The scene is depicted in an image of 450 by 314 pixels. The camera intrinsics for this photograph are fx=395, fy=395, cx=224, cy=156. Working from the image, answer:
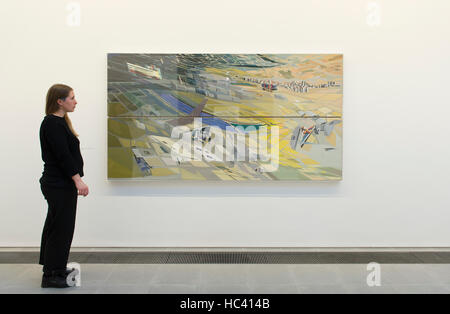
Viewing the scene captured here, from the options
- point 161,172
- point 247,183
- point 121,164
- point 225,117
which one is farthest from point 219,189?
point 121,164

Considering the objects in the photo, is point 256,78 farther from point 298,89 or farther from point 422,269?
point 422,269

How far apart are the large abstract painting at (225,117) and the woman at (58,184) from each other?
2.95 feet

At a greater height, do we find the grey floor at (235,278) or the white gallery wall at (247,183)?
the white gallery wall at (247,183)

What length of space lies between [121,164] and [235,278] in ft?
5.10

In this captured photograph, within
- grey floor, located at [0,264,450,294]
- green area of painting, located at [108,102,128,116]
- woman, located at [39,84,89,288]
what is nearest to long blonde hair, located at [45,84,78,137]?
woman, located at [39,84,89,288]

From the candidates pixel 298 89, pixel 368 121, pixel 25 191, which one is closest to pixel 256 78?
pixel 298 89

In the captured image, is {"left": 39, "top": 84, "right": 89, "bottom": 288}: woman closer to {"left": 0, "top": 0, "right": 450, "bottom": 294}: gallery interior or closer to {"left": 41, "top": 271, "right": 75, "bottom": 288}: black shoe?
{"left": 41, "top": 271, "right": 75, "bottom": 288}: black shoe

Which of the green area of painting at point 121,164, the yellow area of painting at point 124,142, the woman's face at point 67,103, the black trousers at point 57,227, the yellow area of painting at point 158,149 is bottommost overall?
the black trousers at point 57,227

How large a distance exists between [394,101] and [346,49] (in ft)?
2.24

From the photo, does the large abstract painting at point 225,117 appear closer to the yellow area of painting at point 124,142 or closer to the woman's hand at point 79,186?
the yellow area of painting at point 124,142

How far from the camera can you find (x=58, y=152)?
2738 millimetres

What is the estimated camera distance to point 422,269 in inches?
127

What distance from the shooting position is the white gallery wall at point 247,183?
3.76 meters

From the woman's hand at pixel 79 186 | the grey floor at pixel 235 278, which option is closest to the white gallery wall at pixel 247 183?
the grey floor at pixel 235 278
